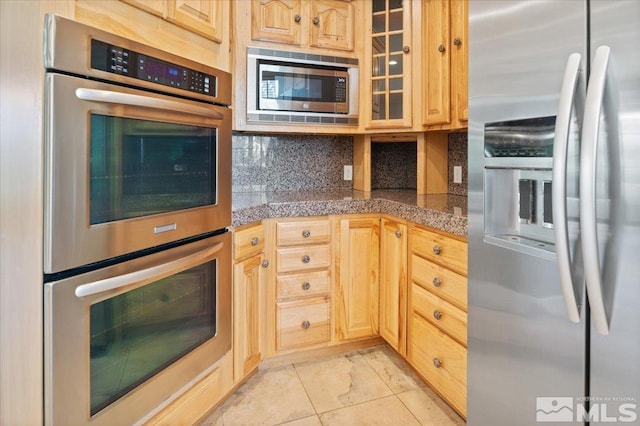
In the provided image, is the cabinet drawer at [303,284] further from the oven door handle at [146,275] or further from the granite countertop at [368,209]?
the oven door handle at [146,275]

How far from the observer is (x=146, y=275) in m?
1.25

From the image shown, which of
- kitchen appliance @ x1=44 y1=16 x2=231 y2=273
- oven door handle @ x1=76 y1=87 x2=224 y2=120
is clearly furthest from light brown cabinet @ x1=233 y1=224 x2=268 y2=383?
oven door handle @ x1=76 y1=87 x2=224 y2=120

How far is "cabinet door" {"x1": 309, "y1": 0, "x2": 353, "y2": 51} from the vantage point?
2.41 metres

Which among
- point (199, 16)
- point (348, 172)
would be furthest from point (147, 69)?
point (348, 172)

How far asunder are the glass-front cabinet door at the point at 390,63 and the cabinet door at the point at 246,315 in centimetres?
122

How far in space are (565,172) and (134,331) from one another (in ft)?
4.27

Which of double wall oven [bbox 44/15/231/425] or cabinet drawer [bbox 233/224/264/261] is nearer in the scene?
double wall oven [bbox 44/15/231/425]

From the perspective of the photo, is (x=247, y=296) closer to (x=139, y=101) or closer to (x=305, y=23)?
(x=139, y=101)

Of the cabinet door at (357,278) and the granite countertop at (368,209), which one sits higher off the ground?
the granite countertop at (368,209)

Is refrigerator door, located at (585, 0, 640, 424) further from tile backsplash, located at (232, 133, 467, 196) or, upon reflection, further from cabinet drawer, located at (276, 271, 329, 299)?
tile backsplash, located at (232, 133, 467, 196)

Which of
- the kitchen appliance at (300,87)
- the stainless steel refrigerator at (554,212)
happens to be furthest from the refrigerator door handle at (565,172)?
the kitchen appliance at (300,87)

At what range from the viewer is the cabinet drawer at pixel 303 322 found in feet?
6.97

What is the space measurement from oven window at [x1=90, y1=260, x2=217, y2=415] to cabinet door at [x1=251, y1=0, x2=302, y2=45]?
1448 mm

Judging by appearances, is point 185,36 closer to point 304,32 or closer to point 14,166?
point 14,166
